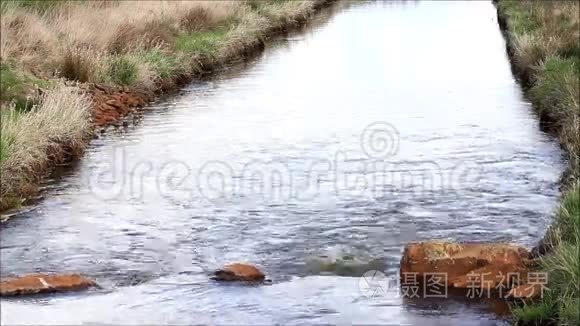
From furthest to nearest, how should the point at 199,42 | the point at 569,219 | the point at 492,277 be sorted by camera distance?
1. the point at 199,42
2. the point at 569,219
3. the point at 492,277

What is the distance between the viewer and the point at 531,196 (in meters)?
13.0

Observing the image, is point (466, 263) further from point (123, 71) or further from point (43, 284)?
point (123, 71)

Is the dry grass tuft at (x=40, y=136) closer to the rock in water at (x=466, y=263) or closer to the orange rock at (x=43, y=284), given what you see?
the orange rock at (x=43, y=284)

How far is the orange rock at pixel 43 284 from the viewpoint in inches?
370

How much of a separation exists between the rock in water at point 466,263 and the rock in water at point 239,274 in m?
1.49

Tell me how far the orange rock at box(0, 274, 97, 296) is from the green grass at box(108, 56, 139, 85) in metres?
10.5

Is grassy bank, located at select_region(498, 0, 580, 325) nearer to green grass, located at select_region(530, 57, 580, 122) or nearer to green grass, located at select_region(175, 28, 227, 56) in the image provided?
green grass, located at select_region(530, 57, 580, 122)

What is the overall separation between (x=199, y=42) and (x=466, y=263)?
16.2m

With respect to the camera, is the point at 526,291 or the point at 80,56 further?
the point at 80,56

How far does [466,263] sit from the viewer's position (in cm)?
982

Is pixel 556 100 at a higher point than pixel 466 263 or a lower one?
higher

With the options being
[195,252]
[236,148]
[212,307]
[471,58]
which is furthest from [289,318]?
[471,58]

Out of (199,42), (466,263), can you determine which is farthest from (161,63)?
(466,263)

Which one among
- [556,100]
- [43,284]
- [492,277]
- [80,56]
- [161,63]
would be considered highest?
[80,56]
